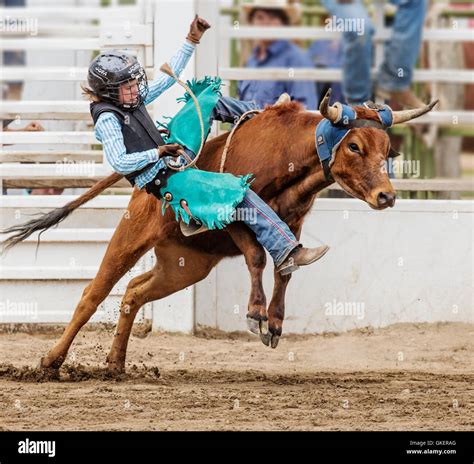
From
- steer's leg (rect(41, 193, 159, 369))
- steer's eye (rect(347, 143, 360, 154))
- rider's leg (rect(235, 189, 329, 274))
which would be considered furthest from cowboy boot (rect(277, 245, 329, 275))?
steer's leg (rect(41, 193, 159, 369))

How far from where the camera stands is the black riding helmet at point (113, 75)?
280 inches

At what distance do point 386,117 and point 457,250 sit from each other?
2.54m

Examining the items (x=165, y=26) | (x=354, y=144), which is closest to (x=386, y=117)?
(x=354, y=144)

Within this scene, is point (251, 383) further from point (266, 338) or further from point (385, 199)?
point (385, 199)

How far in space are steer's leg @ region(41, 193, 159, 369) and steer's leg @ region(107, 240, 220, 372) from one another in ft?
0.45

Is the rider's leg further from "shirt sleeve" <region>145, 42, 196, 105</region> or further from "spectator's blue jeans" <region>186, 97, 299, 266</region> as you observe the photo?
"shirt sleeve" <region>145, 42, 196, 105</region>

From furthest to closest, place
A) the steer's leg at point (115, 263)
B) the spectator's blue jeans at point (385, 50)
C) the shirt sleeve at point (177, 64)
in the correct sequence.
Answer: the spectator's blue jeans at point (385, 50)
the steer's leg at point (115, 263)
the shirt sleeve at point (177, 64)

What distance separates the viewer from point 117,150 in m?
7.07

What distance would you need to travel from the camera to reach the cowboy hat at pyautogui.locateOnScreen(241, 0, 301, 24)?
9508 mm

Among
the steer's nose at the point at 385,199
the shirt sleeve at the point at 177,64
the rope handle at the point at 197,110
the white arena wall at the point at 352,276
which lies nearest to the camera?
the steer's nose at the point at 385,199

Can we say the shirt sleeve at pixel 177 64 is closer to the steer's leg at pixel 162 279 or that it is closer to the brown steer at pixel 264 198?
the brown steer at pixel 264 198

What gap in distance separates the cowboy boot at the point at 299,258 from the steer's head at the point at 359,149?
39 cm

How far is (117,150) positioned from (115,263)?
0.98 meters

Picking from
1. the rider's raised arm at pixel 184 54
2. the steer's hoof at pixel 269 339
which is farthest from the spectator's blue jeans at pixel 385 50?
the steer's hoof at pixel 269 339
